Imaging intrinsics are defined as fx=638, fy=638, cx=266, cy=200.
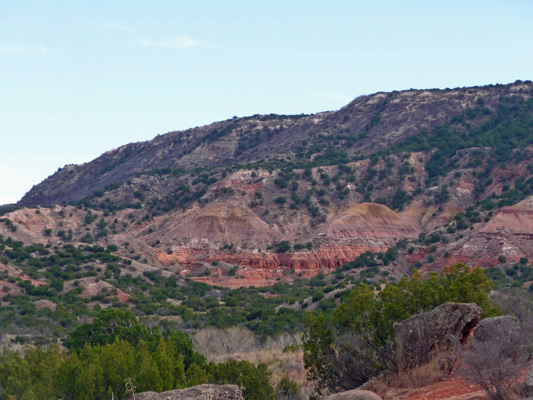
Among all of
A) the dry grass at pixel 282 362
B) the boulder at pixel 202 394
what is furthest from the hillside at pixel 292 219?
the boulder at pixel 202 394

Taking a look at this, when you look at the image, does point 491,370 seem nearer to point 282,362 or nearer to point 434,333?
point 434,333

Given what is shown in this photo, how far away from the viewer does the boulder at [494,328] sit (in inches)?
637

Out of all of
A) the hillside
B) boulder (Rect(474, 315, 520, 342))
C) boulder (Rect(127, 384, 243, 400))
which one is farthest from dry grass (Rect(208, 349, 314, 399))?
boulder (Rect(474, 315, 520, 342))

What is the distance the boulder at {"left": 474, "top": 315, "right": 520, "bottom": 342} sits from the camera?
16188 mm

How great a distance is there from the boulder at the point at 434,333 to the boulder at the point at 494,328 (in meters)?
0.52

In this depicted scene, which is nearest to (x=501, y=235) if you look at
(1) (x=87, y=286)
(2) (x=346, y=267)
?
(2) (x=346, y=267)

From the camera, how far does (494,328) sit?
53.9 ft

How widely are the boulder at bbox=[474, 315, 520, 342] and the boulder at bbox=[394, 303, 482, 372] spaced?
0.52 meters

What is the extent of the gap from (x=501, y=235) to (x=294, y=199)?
32505mm

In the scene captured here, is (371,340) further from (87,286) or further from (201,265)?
(201,265)

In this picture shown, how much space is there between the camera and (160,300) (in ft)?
192

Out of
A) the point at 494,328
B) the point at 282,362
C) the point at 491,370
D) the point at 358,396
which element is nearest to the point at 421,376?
the point at 494,328

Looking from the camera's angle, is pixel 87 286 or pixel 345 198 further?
pixel 345 198

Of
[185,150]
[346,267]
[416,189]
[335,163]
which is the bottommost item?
[346,267]
